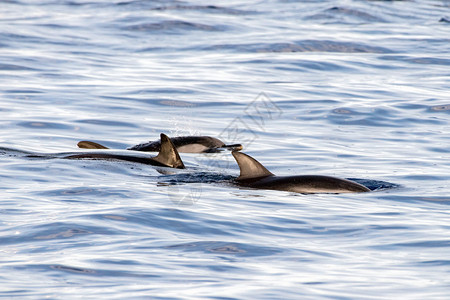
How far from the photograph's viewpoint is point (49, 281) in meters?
6.58

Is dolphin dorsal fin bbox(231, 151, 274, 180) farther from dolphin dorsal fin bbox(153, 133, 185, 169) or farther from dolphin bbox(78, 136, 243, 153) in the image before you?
dolphin bbox(78, 136, 243, 153)

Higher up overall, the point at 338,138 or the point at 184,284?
the point at 184,284

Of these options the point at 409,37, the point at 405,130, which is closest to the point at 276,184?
the point at 405,130

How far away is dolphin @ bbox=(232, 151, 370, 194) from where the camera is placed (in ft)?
33.9

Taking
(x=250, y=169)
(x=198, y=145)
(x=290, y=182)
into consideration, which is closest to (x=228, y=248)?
(x=290, y=182)

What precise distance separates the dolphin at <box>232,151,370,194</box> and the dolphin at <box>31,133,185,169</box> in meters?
1.49

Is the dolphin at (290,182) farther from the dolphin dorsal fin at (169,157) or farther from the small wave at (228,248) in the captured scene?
the small wave at (228,248)

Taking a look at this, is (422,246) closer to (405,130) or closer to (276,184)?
(276,184)

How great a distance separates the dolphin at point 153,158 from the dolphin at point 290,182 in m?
1.49

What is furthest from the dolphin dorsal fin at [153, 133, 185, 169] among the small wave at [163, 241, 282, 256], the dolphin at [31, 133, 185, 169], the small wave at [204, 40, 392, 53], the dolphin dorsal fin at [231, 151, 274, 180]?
the small wave at [204, 40, 392, 53]

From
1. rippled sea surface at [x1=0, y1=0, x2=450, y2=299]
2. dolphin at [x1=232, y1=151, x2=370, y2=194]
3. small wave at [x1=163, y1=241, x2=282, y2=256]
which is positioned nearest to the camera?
rippled sea surface at [x1=0, y1=0, x2=450, y2=299]

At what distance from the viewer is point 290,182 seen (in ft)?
34.1

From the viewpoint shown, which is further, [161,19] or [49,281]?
[161,19]

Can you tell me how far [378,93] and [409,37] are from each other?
11.1 metres
